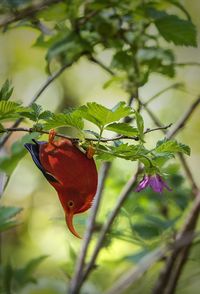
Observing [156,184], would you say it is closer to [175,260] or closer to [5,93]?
[5,93]

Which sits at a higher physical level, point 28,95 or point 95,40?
point 95,40

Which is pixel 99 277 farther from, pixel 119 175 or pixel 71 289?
pixel 71 289

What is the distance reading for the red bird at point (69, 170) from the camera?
2.12 ft

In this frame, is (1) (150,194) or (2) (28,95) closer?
(1) (150,194)

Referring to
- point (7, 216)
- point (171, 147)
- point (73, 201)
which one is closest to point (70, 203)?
point (73, 201)

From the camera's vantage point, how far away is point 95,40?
3.27ft

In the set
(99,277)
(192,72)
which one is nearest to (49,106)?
(192,72)

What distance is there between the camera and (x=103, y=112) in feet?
2.07

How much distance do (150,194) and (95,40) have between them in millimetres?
474

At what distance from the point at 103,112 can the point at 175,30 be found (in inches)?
15.8

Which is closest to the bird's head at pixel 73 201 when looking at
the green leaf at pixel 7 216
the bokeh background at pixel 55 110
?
the green leaf at pixel 7 216

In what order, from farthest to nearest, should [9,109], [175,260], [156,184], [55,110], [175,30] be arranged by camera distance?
[55,110] < [175,260] < [175,30] < [156,184] < [9,109]

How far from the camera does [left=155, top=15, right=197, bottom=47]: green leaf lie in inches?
38.8

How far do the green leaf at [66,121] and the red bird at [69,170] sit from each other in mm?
19
